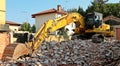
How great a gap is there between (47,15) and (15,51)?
45533mm

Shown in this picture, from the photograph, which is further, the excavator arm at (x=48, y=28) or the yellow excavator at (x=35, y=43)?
the excavator arm at (x=48, y=28)

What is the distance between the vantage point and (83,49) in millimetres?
18328

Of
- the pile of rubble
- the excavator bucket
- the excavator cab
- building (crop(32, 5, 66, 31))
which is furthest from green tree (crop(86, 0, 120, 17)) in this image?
the excavator bucket

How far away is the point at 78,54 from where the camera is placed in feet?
55.1

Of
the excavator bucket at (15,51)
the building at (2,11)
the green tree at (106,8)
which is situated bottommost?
the excavator bucket at (15,51)

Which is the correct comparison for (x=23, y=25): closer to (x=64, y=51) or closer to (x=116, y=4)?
(x=116, y=4)

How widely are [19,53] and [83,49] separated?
5711 millimetres

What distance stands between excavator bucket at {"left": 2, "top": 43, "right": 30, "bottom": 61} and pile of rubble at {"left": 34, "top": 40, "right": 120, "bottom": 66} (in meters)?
0.95

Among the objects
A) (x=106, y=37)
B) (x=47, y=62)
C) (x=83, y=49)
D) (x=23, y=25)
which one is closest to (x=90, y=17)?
(x=106, y=37)

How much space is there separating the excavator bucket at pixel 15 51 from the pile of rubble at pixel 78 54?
0.95 metres

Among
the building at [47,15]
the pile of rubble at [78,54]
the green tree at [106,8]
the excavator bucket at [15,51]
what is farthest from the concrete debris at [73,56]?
the green tree at [106,8]

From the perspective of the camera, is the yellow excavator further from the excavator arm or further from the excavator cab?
the excavator cab

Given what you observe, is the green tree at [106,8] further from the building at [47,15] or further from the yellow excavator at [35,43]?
the yellow excavator at [35,43]

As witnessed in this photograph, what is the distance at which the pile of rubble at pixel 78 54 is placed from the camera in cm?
1388
